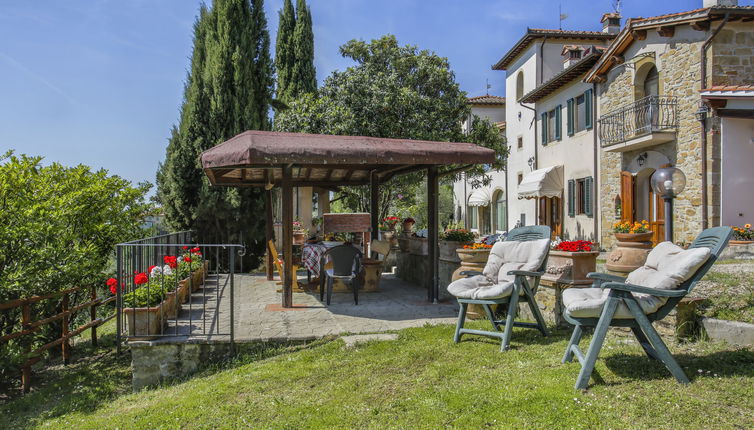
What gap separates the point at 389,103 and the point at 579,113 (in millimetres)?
7944

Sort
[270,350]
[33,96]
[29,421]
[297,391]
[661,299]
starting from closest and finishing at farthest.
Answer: [661,299] < [297,391] < [29,421] < [270,350] < [33,96]

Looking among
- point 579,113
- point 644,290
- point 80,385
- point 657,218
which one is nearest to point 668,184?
point 644,290

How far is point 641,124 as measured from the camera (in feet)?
47.0

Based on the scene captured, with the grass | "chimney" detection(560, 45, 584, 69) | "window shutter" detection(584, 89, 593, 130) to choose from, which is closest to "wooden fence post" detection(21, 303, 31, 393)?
the grass

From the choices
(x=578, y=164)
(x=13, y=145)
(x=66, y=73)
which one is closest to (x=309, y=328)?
(x=13, y=145)

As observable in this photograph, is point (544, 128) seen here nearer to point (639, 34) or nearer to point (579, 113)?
point (579, 113)

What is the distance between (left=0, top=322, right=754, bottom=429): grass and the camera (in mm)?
3264

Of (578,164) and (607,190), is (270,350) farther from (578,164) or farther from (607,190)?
(578,164)

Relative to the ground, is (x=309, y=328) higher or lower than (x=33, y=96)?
lower

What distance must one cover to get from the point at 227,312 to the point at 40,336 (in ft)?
8.91

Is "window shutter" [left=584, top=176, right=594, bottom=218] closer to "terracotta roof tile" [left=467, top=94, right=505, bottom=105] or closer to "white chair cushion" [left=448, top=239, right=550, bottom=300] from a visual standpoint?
"terracotta roof tile" [left=467, top=94, right=505, bottom=105]

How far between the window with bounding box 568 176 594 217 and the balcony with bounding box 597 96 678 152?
1.87m

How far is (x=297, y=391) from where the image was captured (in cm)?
414

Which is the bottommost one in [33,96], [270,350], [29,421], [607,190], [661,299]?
[29,421]
